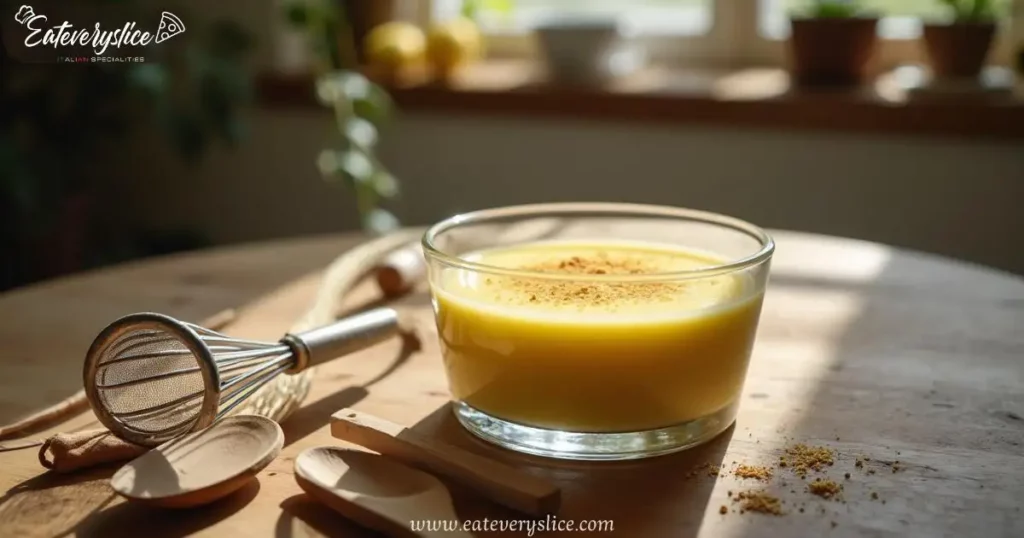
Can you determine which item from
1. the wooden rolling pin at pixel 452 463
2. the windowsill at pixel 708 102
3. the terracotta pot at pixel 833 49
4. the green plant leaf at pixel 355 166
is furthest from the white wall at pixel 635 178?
the wooden rolling pin at pixel 452 463

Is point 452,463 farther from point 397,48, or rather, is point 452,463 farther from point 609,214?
point 397,48

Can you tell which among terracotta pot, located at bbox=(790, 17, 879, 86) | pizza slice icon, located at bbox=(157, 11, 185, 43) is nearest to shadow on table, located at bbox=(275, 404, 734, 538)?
terracotta pot, located at bbox=(790, 17, 879, 86)

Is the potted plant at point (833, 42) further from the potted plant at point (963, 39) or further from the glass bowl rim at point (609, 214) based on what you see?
the glass bowl rim at point (609, 214)

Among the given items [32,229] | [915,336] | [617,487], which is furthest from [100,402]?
[32,229]

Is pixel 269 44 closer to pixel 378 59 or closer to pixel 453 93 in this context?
pixel 378 59

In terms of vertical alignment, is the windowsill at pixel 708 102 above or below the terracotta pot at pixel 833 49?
below

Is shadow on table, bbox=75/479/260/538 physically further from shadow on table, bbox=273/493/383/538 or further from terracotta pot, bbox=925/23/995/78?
terracotta pot, bbox=925/23/995/78
